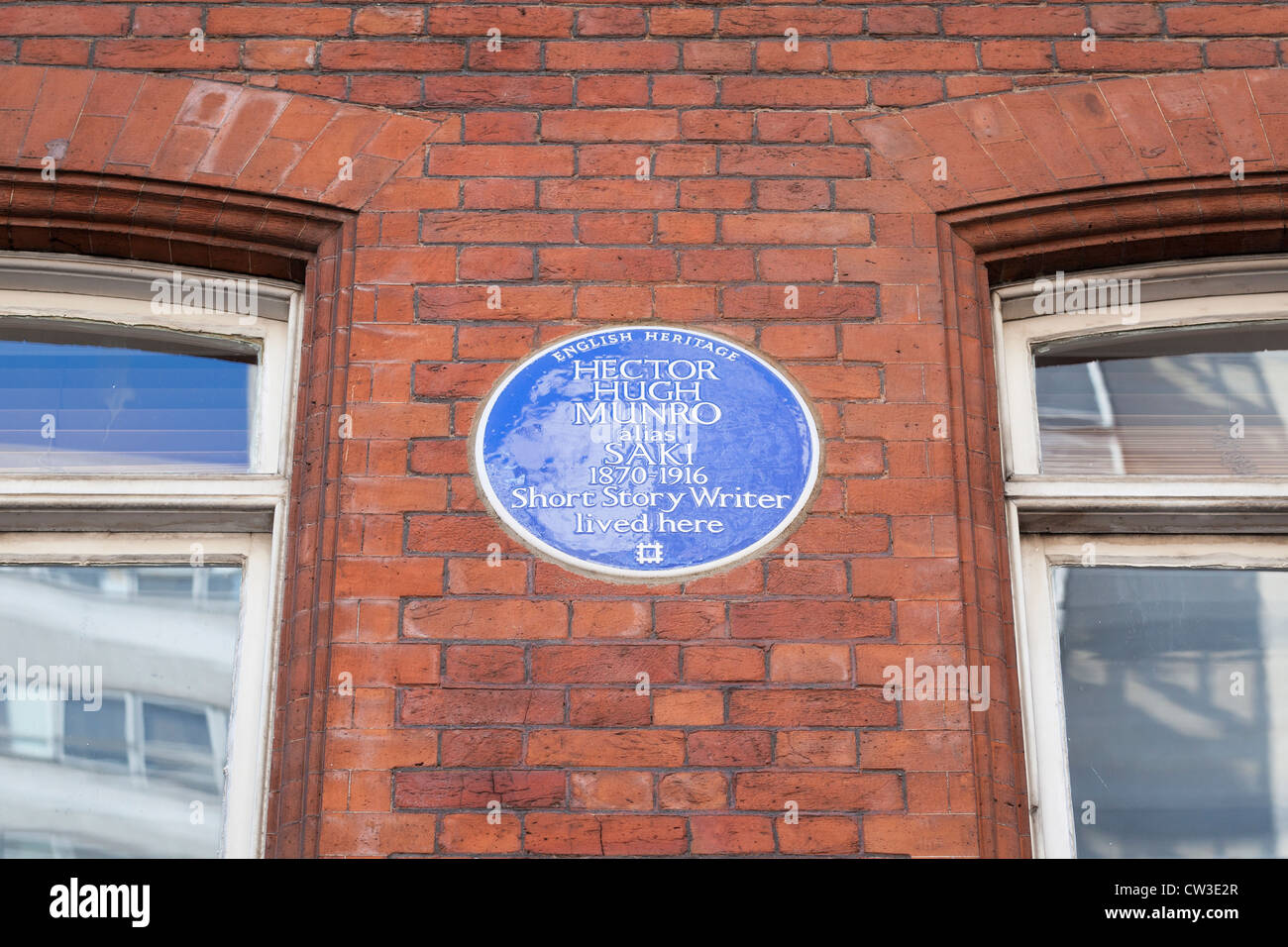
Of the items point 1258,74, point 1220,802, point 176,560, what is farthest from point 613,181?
point 1220,802

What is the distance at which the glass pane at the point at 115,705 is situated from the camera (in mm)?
3758

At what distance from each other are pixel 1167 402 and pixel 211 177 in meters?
2.49

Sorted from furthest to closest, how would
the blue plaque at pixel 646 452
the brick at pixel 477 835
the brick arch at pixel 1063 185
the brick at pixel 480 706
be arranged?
the brick arch at pixel 1063 185
the blue plaque at pixel 646 452
the brick at pixel 480 706
the brick at pixel 477 835

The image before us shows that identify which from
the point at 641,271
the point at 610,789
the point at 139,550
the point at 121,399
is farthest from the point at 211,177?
the point at 610,789

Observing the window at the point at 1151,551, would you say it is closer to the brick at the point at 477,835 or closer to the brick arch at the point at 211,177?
the brick at the point at 477,835

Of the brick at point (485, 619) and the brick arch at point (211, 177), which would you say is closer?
the brick at point (485, 619)

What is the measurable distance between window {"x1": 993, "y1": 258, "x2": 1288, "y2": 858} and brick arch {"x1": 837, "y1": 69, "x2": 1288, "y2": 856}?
0.12 meters

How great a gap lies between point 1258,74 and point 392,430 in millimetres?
2409

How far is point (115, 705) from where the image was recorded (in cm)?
389

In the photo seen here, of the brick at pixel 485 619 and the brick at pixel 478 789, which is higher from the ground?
the brick at pixel 485 619

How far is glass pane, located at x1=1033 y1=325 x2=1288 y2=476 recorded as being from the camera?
4145mm

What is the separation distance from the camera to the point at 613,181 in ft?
13.5

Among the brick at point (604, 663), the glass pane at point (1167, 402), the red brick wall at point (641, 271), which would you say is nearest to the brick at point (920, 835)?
the red brick wall at point (641, 271)

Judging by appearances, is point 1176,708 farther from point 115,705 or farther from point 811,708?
point 115,705
